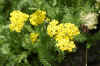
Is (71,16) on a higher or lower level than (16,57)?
higher

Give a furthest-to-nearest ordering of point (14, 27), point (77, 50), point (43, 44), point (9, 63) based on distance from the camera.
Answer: point (77, 50), point (9, 63), point (43, 44), point (14, 27)

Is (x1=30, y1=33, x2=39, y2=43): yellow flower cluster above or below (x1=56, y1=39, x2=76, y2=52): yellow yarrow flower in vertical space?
above

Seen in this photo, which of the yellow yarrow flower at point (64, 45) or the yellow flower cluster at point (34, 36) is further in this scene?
the yellow flower cluster at point (34, 36)

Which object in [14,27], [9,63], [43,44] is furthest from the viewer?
[9,63]

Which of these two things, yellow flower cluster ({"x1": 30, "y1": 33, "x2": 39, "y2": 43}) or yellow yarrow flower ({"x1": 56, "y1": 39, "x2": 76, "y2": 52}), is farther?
yellow flower cluster ({"x1": 30, "y1": 33, "x2": 39, "y2": 43})

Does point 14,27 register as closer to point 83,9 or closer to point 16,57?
point 16,57

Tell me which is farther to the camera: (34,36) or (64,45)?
(34,36)

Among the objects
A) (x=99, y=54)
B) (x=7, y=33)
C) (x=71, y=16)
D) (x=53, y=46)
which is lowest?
(x=99, y=54)

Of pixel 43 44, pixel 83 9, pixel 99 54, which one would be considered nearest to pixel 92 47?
pixel 99 54

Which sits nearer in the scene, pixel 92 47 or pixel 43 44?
pixel 43 44

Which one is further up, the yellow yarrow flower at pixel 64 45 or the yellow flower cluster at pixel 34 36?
the yellow flower cluster at pixel 34 36
